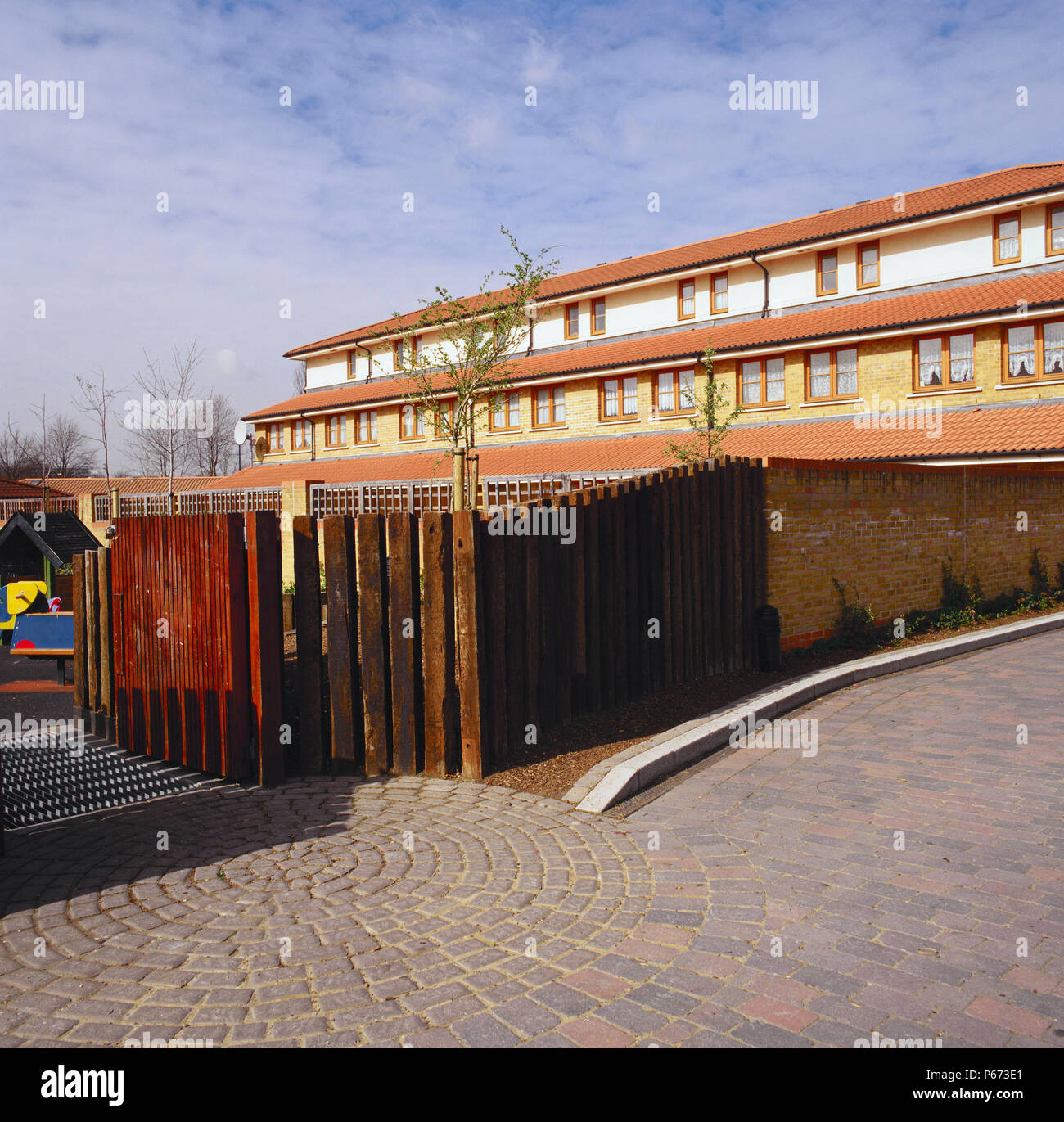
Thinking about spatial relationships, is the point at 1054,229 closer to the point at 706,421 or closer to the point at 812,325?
the point at 812,325

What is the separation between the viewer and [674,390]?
1069 inches

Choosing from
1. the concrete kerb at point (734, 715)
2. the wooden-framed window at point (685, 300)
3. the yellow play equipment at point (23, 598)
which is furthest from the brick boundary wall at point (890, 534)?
the wooden-framed window at point (685, 300)

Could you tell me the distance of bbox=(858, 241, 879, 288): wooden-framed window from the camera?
26562mm

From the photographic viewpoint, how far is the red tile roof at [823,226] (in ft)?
79.4

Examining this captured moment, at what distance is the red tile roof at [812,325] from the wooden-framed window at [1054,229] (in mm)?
759

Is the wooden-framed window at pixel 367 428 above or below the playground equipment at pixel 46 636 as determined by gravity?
above

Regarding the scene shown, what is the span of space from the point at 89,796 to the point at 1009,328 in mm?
23051

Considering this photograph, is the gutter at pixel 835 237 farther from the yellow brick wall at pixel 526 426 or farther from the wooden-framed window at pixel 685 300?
the yellow brick wall at pixel 526 426

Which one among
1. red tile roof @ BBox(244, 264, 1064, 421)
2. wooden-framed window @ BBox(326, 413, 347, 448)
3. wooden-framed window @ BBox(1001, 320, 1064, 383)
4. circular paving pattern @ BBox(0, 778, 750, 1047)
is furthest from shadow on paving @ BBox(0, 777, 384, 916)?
wooden-framed window @ BBox(326, 413, 347, 448)

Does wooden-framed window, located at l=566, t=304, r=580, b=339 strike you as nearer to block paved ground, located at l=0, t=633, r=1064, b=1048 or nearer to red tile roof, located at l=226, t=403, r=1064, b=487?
red tile roof, located at l=226, t=403, r=1064, b=487

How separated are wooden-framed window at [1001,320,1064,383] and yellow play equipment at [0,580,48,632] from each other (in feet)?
72.3
